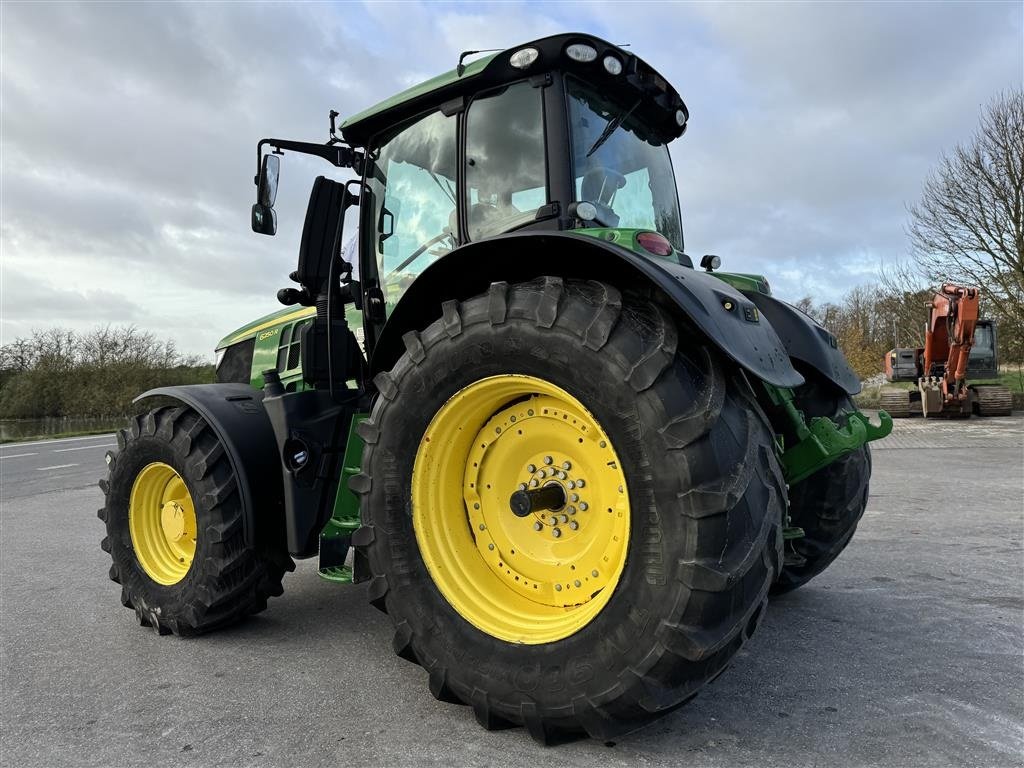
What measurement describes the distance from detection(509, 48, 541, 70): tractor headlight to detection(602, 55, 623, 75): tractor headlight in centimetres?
28

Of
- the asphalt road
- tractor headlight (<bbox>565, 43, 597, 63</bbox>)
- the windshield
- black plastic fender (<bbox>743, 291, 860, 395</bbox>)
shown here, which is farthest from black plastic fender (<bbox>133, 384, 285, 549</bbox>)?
black plastic fender (<bbox>743, 291, 860, 395</bbox>)

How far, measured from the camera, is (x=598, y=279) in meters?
2.41

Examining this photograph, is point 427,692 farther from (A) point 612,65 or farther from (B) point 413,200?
(A) point 612,65

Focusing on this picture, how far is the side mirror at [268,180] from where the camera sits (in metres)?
3.35

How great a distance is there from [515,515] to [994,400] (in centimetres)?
1742

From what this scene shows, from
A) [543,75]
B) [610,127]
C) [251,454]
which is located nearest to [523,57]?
[543,75]

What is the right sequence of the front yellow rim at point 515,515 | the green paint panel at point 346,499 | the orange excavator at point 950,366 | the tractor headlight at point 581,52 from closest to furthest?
the front yellow rim at point 515,515, the tractor headlight at point 581,52, the green paint panel at point 346,499, the orange excavator at point 950,366

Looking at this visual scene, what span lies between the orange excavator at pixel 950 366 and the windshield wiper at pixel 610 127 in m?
14.9

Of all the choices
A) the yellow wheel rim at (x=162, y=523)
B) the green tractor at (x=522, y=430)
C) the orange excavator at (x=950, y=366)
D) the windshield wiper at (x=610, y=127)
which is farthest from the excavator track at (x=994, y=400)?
the yellow wheel rim at (x=162, y=523)

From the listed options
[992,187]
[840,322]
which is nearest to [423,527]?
[992,187]

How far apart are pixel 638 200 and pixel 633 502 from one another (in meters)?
1.83

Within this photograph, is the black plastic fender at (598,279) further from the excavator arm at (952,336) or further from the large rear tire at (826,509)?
the excavator arm at (952,336)

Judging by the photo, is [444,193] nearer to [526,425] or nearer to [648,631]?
[526,425]

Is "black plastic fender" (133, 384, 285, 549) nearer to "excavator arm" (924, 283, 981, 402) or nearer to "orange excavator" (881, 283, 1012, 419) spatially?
"orange excavator" (881, 283, 1012, 419)
